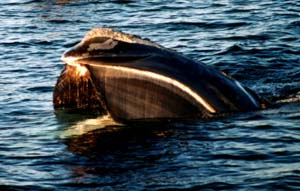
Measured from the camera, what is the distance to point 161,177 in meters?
8.77

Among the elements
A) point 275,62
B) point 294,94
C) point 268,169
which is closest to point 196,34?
point 275,62

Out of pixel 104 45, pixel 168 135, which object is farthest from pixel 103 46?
pixel 168 135

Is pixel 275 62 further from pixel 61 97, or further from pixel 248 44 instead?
pixel 61 97

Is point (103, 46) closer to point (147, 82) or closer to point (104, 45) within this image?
point (104, 45)

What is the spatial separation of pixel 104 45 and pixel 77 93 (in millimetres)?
897

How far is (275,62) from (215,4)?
8.55 meters

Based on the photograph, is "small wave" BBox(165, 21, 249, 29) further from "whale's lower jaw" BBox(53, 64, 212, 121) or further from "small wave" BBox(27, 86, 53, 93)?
"whale's lower jaw" BBox(53, 64, 212, 121)

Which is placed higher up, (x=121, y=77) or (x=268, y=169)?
(x=121, y=77)

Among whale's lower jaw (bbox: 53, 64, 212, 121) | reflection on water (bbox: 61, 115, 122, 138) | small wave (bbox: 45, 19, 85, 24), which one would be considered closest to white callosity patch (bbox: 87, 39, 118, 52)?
whale's lower jaw (bbox: 53, 64, 212, 121)

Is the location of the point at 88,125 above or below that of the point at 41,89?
above

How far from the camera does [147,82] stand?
10070mm

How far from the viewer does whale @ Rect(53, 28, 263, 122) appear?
32.9ft

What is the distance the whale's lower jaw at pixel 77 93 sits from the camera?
10398mm

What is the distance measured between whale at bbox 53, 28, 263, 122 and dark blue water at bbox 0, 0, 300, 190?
280 mm
